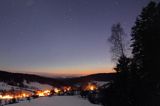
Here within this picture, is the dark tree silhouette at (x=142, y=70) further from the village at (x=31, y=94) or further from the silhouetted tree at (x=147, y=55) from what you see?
the village at (x=31, y=94)

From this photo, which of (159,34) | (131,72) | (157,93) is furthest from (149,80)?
(159,34)

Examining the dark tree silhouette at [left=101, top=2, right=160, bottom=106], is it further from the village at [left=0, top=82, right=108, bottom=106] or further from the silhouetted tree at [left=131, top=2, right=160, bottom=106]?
the village at [left=0, top=82, right=108, bottom=106]

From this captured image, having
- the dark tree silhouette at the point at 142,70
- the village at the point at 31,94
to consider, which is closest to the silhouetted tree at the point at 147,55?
the dark tree silhouette at the point at 142,70

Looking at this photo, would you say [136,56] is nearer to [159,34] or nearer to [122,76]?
[159,34]

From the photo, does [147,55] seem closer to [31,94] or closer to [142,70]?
[142,70]

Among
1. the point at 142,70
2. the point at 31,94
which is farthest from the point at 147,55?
the point at 31,94

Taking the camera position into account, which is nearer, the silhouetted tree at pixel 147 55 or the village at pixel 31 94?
the silhouetted tree at pixel 147 55

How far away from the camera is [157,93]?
23.9 metres

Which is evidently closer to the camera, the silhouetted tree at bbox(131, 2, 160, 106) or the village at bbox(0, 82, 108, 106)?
the silhouetted tree at bbox(131, 2, 160, 106)

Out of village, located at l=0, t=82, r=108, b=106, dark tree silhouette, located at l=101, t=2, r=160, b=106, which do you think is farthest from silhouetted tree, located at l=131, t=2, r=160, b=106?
village, located at l=0, t=82, r=108, b=106

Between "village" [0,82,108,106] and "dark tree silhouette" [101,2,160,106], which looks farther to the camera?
"village" [0,82,108,106]

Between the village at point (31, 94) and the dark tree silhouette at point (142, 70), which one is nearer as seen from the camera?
the dark tree silhouette at point (142, 70)

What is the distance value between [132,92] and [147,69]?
190 inches

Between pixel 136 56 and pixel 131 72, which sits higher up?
pixel 136 56
